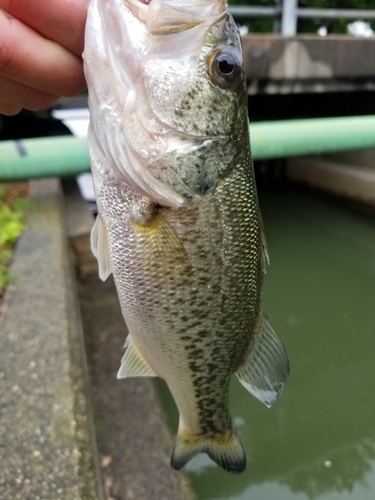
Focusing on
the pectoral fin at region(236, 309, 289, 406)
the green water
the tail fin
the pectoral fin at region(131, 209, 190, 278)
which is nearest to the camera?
the pectoral fin at region(131, 209, 190, 278)

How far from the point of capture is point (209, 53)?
1.01 m

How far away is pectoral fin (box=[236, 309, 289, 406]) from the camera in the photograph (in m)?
1.24

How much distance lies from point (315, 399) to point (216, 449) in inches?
70.3

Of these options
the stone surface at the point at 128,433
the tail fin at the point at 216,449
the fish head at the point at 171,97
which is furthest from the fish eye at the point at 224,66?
the stone surface at the point at 128,433

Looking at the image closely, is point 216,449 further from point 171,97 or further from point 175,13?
point 175,13

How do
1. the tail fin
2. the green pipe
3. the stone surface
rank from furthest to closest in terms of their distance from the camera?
the green pipe
the stone surface
the tail fin

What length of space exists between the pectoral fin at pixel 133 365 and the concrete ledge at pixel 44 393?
404 millimetres

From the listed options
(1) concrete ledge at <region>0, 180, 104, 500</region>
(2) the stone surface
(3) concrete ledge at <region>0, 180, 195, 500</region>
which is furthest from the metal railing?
(2) the stone surface

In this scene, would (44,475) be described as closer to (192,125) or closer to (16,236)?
(192,125)

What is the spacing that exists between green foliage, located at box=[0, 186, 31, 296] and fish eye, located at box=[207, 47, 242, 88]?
6.76 ft

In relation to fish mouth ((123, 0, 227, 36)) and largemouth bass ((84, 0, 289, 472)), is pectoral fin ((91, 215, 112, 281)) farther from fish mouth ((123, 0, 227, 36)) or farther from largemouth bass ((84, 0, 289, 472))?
fish mouth ((123, 0, 227, 36))

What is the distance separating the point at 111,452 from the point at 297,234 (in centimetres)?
450

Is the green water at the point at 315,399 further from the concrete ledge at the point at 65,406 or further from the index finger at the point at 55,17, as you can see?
the index finger at the point at 55,17

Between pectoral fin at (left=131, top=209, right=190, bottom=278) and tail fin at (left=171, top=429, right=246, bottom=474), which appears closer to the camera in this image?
pectoral fin at (left=131, top=209, right=190, bottom=278)
